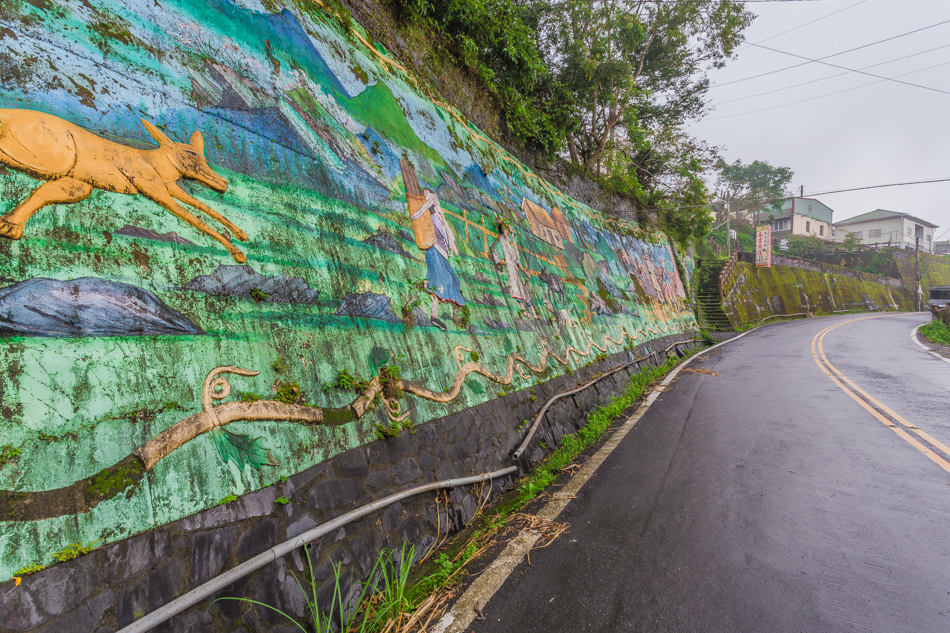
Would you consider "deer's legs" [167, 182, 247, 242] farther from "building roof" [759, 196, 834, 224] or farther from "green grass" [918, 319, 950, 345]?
"building roof" [759, 196, 834, 224]

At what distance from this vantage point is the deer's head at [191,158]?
243 centimetres

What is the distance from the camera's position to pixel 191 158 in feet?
8.30

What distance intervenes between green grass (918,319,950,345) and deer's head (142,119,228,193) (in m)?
20.4

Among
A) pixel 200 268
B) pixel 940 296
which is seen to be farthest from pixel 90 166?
pixel 940 296

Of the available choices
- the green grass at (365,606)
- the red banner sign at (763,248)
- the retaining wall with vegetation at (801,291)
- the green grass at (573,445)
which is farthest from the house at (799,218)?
the green grass at (365,606)

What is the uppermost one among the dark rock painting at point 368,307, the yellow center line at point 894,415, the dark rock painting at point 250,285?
the dark rock painting at point 250,285

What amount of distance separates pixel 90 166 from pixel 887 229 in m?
73.8

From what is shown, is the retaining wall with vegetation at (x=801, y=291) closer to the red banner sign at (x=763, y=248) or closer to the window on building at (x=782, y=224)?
the red banner sign at (x=763, y=248)

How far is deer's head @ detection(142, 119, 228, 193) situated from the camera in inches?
95.7

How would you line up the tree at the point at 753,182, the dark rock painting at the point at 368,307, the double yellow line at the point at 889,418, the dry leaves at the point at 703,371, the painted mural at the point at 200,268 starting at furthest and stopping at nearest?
1. the tree at the point at 753,182
2. the dry leaves at the point at 703,371
3. the double yellow line at the point at 889,418
4. the dark rock painting at the point at 368,307
5. the painted mural at the point at 200,268

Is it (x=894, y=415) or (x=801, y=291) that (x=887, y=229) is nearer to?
(x=801, y=291)

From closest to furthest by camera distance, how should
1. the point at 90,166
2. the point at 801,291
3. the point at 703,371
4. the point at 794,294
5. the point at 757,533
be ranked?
the point at 90,166, the point at 757,533, the point at 703,371, the point at 794,294, the point at 801,291

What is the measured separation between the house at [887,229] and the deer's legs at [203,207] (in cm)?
6655

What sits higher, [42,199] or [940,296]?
[42,199]
